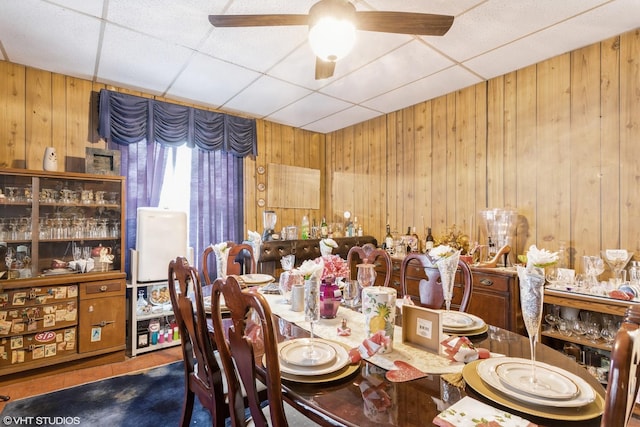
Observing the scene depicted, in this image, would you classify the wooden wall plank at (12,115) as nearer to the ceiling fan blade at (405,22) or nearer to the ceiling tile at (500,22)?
the ceiling fan blade at (405,22)

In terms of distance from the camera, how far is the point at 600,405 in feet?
2.70

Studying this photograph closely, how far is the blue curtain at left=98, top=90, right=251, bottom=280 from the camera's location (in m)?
3.18

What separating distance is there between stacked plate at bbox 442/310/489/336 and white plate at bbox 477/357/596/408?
0.95ft

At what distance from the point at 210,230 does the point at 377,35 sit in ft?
8.80

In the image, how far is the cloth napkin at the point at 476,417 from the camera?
751 mm

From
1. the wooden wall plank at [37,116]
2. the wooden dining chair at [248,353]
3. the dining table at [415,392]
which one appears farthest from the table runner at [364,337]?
the wooden wall plank at [37,116]

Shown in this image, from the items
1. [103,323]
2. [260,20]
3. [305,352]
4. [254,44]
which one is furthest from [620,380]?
[103,323]

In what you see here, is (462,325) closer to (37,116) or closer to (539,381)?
(539,381)

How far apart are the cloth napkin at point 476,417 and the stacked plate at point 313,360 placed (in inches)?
12.6

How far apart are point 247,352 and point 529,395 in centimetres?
79

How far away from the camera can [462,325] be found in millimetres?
1418

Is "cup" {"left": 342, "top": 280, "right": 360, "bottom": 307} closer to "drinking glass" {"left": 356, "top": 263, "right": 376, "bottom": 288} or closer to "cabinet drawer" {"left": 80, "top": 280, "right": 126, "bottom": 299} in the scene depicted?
"drinking glass" {"left": 356, "top": 263, "right": 376, "bottom": 288}

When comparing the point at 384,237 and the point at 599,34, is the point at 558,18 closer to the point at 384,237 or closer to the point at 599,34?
the point at 599,34

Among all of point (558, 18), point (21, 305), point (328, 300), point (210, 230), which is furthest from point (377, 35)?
point (21, 305)
